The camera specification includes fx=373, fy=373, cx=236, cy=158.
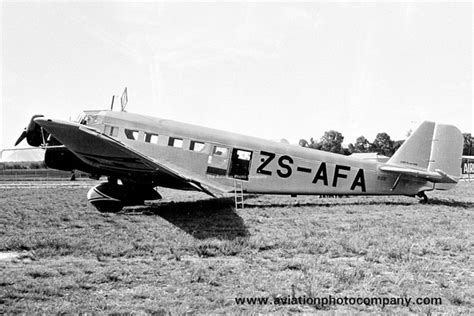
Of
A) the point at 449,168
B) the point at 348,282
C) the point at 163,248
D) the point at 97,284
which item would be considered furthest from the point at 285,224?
the point at 449,168

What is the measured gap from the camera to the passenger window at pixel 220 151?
1044cm

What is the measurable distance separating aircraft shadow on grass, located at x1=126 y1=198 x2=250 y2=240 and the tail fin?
19.5ft

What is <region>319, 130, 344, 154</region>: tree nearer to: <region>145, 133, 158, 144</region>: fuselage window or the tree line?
the tree line

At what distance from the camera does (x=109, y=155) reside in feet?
27.6

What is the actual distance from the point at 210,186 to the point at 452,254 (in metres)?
5.68

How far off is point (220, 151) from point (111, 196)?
3.14 meters

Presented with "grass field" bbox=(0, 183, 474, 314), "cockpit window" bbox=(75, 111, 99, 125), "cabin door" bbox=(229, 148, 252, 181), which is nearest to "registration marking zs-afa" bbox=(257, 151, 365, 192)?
"cabin door" bbox=(229, 148, 252, 181)

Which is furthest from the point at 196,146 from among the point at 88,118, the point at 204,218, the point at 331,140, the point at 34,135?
the point at 331,140

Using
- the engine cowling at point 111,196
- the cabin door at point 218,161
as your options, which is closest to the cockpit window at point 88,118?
the engine cowling at point 111,196

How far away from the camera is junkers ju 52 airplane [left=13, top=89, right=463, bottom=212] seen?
9156mm

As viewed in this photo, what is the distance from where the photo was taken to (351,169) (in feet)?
37.1

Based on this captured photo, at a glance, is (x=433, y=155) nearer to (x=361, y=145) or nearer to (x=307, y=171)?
(x=307, y=171)

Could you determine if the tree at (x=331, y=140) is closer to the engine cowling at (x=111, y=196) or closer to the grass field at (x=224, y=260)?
the engine cowling at (x=111, y=196)

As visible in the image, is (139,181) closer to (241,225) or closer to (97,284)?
(241,225)
